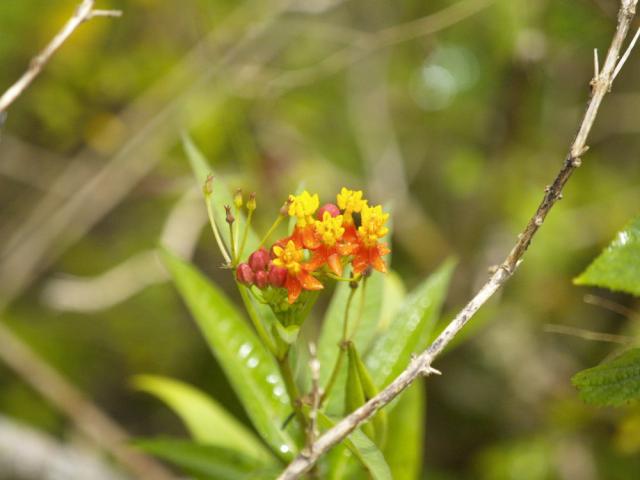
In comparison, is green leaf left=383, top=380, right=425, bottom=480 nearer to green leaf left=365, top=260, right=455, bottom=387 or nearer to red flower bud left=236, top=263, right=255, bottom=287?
green leaf left=365, top=260, right=455, bottom=387

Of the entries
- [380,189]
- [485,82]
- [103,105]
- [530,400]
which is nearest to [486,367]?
[530,400]

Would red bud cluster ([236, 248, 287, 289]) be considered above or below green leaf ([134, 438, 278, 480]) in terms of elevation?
above

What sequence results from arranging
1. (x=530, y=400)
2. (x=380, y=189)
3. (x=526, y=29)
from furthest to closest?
(x=380, y=189) < (x=530, y=400) < (x=526, y=29)

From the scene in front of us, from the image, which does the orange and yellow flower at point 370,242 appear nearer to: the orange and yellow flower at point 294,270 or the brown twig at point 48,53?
the orange and yellow flower at point 294,270

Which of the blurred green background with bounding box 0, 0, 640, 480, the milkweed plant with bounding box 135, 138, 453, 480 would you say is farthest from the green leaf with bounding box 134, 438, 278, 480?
the blurred green background with bounding box 0, 0, 640, 480

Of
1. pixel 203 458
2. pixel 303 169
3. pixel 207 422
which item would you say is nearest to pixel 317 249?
pixel 203 458

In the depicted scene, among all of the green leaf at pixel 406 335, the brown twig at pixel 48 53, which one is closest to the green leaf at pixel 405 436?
the green leaf at pixel 406 335

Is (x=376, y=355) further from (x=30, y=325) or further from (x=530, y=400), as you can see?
(x=30, y=325)

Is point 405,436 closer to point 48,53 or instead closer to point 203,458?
point 203,458
